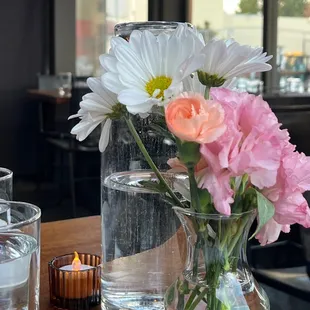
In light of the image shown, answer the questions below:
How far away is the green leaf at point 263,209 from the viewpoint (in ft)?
1.72

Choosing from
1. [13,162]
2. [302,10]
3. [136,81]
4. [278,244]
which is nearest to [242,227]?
[136,81]

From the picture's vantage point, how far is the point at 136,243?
2.41ft

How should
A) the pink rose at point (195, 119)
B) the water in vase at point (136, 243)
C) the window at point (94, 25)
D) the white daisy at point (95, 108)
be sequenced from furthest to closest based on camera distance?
the window at point (94, 25), the water in vase at point (136, 243), the white daisy at point (95, 108), the pink rose at point (195, 119)

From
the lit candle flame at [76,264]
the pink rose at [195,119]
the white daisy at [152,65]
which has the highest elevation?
the white daisy at [152,65]

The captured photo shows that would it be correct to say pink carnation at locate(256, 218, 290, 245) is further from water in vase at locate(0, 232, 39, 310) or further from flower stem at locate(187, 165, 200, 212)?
water in vase at locate(0, 232, 39, 310)

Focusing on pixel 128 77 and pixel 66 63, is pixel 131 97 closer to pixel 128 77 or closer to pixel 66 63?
pixel 128 77

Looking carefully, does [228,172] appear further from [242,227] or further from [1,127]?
[1,127]

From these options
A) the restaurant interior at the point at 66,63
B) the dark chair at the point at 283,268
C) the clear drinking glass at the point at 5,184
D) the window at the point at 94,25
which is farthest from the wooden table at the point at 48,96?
the clear drinking glass at the point at 5,184

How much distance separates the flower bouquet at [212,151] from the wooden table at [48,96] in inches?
134

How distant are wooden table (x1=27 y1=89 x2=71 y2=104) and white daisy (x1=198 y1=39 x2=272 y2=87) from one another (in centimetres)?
340

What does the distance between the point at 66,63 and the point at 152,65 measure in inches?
169

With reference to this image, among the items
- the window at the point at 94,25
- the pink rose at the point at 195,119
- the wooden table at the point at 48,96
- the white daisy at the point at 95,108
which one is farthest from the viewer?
the window at the point at 94,25

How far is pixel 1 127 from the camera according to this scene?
4.66m

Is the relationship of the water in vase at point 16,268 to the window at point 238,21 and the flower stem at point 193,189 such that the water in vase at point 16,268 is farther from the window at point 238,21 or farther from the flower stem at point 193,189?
the window at point 238,21
